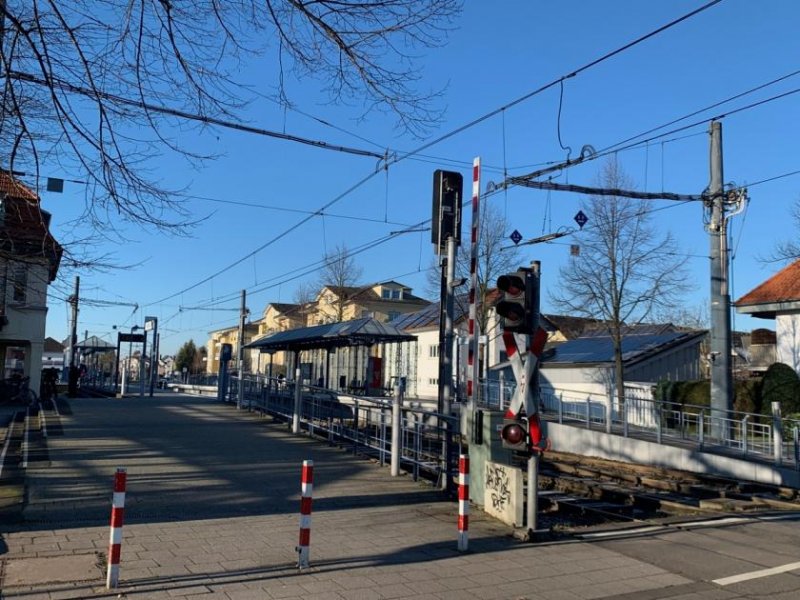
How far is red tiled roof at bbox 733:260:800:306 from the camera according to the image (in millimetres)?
25350

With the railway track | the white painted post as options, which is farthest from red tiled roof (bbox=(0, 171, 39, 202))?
the white painted post

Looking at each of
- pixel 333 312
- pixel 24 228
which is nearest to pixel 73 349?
pixel 333 312

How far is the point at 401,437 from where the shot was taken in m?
12.4

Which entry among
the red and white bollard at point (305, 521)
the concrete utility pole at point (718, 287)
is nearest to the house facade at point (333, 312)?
Result: the concrete utility pole at point (718, 287)

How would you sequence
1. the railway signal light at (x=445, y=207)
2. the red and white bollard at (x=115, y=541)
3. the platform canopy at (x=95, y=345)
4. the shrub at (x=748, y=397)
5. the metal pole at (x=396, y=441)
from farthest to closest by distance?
the platform canopy at (x=95, y=345), the shrub at (x=748, y=397), the railway signal light at (x=445, y=207), the metal pole at (x=396, y=441), the red and white bollard at (x=115, y=541)

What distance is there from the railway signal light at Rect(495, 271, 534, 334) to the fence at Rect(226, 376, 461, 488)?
2921 mm

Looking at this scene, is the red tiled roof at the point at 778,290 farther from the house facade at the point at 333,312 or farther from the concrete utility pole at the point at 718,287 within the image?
the house facade at the point at 333,312

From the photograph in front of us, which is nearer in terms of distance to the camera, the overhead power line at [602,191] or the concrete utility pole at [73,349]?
the concrete utility pole at [73,349]

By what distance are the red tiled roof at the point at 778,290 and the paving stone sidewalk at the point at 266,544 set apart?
1868cm

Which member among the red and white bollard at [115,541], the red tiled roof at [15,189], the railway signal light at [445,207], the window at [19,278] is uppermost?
the railway signal light at [445,207]

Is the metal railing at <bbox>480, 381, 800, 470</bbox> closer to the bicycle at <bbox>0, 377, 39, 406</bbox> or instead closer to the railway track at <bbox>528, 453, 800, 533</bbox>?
the railway track at <bbox>528, 453, 800, 533</bbox>

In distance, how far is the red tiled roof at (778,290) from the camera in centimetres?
2535

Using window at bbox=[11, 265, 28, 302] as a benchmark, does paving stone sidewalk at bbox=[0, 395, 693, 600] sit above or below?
below

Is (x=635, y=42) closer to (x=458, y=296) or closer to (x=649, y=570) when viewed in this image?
(x=649, y=570)
